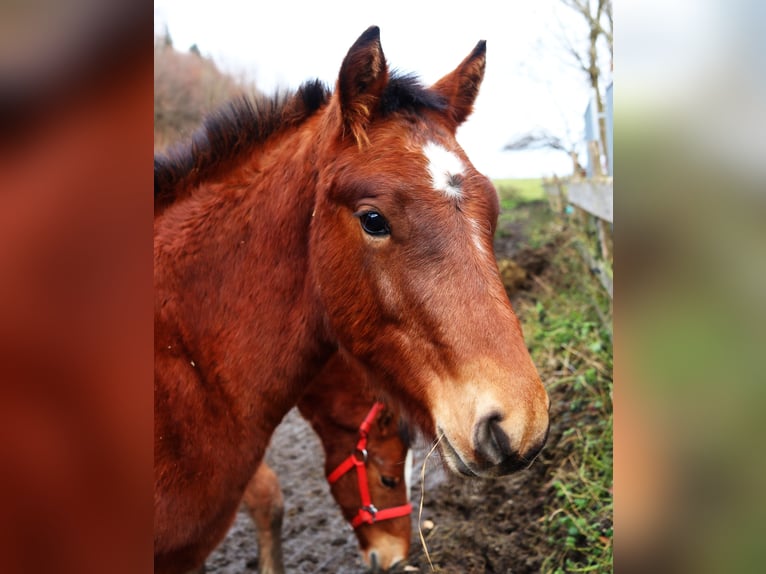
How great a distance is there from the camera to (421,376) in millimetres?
1492

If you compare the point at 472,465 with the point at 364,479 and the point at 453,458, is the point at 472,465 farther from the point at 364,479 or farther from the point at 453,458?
the point at 364,479

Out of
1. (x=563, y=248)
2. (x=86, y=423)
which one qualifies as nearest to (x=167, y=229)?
(x=86, y=423)

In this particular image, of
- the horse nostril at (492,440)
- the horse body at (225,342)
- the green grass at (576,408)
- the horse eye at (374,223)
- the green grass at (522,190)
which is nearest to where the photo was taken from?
the horse nostril at (492,440)

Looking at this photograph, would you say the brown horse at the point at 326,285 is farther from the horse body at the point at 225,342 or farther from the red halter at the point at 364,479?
the red halter at the point at 364,479

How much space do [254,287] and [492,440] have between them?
87cm

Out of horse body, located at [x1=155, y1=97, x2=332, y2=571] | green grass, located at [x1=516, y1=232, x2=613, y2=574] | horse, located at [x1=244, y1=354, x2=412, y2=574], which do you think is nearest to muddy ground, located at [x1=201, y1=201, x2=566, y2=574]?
green grass, located at [x1=516, y1=232, x2=613, y2=574]

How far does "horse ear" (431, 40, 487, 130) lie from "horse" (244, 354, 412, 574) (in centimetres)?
134

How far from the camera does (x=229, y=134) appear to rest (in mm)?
1844

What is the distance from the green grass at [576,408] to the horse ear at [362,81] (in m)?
1.95

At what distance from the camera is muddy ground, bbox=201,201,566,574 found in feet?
9.30

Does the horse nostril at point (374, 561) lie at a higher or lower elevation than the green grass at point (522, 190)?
lower

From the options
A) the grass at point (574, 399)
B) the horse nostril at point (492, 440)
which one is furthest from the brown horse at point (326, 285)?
the grass at point (574, 399)

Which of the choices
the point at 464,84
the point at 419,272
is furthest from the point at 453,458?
the point at 464,84

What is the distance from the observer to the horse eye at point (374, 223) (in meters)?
1.49
